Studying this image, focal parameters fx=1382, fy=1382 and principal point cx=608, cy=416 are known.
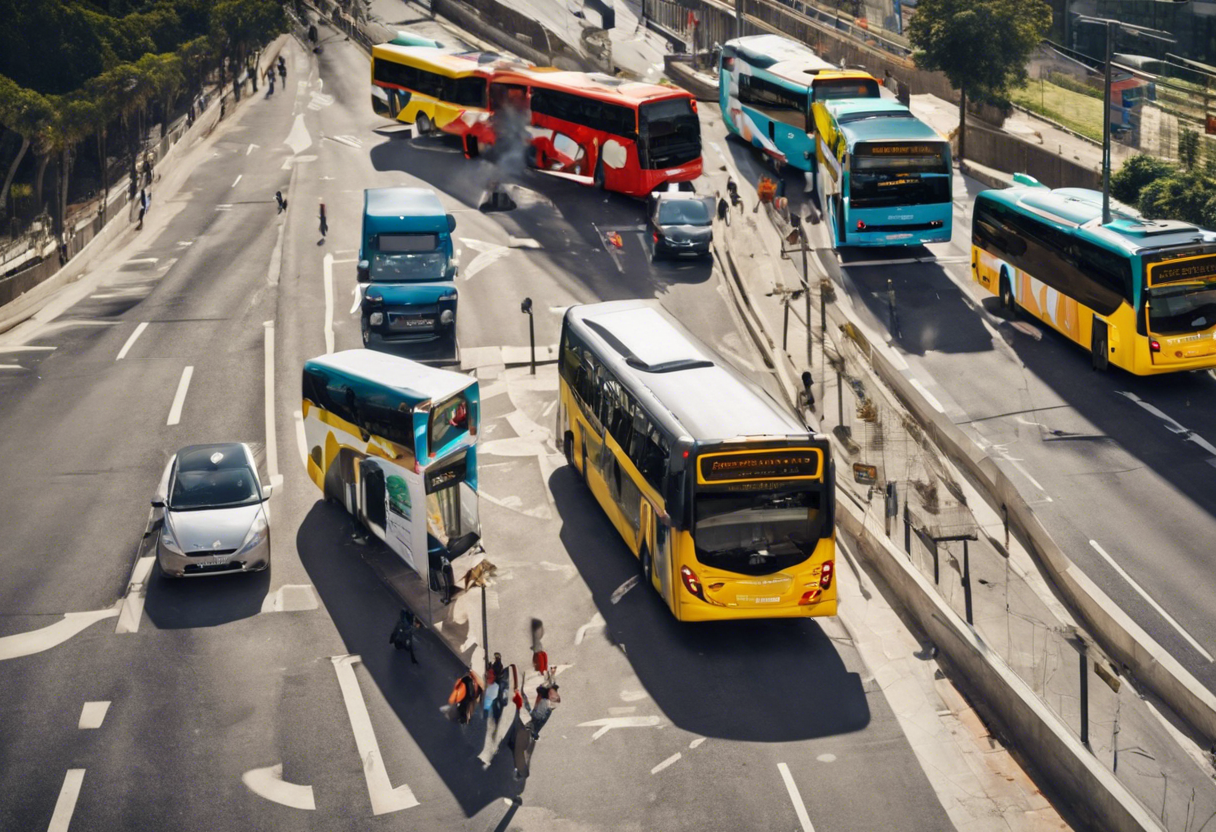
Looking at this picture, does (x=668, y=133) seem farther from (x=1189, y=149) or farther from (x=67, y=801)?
(x=67, y=801)

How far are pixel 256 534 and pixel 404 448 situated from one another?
3.18 m

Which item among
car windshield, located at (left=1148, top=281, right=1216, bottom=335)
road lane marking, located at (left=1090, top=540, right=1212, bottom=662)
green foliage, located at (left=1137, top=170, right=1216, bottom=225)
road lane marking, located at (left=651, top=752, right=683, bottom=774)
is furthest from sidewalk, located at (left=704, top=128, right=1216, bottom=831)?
green foliage, located at (left=1137, top=170, right=1216, bottom=225)

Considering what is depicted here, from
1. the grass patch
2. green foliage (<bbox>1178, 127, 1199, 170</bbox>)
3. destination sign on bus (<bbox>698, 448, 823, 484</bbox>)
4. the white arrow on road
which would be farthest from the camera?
the grass patch

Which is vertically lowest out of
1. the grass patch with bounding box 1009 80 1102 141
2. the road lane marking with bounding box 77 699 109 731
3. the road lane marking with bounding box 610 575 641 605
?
the road lane marking with bounding box 610 575 641 605

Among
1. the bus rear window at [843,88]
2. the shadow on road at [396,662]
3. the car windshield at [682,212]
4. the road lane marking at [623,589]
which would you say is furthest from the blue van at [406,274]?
the bus rear window at [843,88]

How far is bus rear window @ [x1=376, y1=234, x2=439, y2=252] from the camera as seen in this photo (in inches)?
1523

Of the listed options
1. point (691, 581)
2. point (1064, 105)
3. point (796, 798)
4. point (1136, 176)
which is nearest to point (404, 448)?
point (691, 581)

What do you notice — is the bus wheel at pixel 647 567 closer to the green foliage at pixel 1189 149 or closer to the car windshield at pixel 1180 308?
the car windshield at pixel 1180 308

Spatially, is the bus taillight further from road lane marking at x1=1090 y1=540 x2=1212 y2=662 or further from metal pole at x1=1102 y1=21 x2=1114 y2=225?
metal pole at x1=1102 y1=21 x2=1114 y2=225

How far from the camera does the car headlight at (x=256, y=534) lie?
2483 centimetres

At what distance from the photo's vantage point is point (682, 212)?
45.6 metres

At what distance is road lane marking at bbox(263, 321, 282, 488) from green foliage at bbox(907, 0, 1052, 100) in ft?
94.8

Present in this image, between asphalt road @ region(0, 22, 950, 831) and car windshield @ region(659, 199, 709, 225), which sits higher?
car windshield @ region(659, 199, 709, 225)

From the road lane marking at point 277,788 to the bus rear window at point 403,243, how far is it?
2142 centimetres
